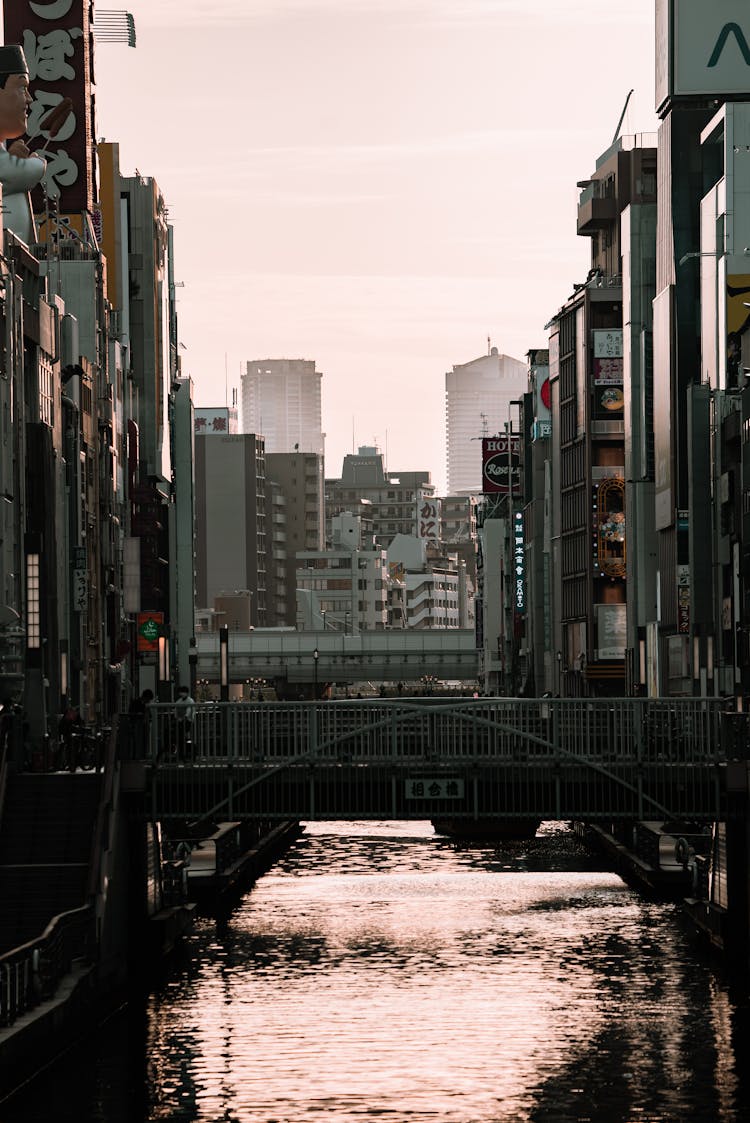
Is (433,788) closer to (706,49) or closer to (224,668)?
(224,668)

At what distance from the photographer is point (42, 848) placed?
4981cm

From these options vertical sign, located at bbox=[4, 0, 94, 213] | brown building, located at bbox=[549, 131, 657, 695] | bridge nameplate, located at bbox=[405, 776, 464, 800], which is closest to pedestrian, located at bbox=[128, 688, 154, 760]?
bridge nameplate, located at bbox=[405, 776, 464, 800]

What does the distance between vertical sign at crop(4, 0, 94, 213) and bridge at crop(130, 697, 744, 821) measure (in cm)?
5673

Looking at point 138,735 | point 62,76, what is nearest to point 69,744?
point 138,735

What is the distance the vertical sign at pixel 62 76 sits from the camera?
348 ft

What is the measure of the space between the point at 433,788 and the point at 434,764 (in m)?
0.62

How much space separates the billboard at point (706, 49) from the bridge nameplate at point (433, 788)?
2980 inches

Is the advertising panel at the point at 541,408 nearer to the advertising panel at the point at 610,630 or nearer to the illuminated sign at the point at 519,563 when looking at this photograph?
the illuminated sign at the point at 519,563

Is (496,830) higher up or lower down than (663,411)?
lower down

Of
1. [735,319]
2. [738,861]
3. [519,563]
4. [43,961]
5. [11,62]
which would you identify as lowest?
[43,961]

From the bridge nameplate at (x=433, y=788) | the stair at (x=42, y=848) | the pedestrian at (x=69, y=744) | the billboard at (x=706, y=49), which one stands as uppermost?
the billboard at (x=706, y=49)

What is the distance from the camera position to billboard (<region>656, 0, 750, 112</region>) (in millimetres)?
121500

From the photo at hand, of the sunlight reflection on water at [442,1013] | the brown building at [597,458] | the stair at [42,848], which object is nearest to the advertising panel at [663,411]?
the brown building at [597,458]

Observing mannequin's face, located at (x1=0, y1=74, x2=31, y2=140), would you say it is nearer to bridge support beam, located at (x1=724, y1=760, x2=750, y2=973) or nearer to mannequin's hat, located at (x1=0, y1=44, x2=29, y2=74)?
mannequin's hat, located at (x1=0, y1=44, x2=29, y2=74)
